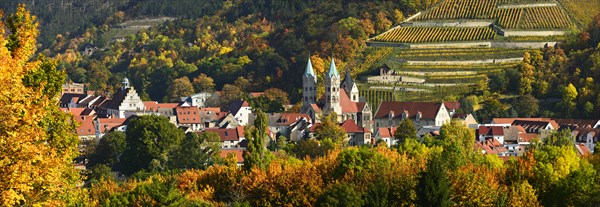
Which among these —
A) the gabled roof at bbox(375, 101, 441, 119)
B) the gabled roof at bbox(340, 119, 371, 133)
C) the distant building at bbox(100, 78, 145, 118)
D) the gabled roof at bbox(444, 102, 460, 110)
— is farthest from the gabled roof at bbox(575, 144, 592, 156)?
the distant building at bbox(100, 78, 145, 118)

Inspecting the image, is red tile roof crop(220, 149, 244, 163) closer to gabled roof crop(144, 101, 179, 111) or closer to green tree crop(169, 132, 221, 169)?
green tree crop(169, 132, 221, 169)

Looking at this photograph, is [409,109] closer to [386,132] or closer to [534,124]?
[386,132]

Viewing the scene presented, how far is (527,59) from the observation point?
112 metres

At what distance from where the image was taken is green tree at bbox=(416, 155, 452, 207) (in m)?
41.0

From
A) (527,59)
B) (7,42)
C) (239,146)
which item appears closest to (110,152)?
(239,146)

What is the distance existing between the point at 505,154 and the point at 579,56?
25680mm

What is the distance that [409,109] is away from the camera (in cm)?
10544

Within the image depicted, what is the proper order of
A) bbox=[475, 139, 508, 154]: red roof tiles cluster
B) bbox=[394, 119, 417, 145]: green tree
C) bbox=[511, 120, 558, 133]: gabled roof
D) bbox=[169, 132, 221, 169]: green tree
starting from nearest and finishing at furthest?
1. bbox=[169, 132, 221, 169]: green tree
2. bbox=[475, 139, 508, 154]: red roof tiles cluster
3. bbox=[394, 119, 417, 145]: green tree
4. bbox=[511, 120, 558, 133]: gabled roof

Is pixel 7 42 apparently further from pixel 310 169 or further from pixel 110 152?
pixel 110 152

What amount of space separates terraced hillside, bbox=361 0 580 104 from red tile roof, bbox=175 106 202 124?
1484 cm

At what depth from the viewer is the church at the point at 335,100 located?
108 metres

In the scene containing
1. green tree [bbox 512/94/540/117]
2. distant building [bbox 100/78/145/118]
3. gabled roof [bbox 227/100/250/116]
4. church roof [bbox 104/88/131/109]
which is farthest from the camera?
church roof [bbox 104/88/131/109]

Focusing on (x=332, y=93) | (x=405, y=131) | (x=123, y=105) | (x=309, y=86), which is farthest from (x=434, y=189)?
(x=123, y=105)

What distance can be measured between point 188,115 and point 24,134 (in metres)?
86.8
